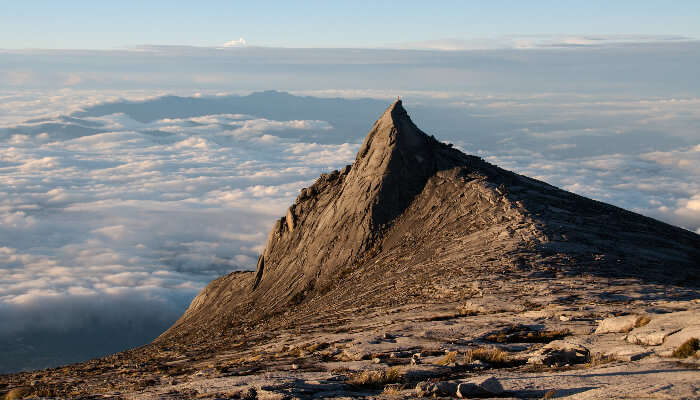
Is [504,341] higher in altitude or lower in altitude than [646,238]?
lower

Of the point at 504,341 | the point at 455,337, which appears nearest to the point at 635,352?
the point at 504,341

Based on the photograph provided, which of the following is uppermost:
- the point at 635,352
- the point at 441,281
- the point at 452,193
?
the point at 452,193

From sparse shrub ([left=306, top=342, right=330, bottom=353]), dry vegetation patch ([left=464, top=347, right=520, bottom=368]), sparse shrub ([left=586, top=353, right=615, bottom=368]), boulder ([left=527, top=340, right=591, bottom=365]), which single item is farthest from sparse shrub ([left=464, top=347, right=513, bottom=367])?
sparse shrub ([left=306, top=342, right=330, bottom=353])

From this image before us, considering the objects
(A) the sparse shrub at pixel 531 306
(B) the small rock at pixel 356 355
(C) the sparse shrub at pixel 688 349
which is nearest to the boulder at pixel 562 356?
(C) the sparse shrub at pixel 688 349

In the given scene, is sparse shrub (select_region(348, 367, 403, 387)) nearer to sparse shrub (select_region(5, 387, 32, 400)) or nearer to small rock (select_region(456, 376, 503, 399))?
small rock (select_region(456, 376, 503, 399))

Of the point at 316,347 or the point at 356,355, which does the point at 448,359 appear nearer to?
the point at 356,355

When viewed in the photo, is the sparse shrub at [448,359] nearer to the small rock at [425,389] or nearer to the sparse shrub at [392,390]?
the sparse shrub at [392,390]

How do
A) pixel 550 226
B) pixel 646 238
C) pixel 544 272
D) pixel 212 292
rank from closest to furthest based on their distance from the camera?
pixel 544 272
pixel 550 226
pixel 646 238
pixel 212 292

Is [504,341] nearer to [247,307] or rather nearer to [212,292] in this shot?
[247,307]
